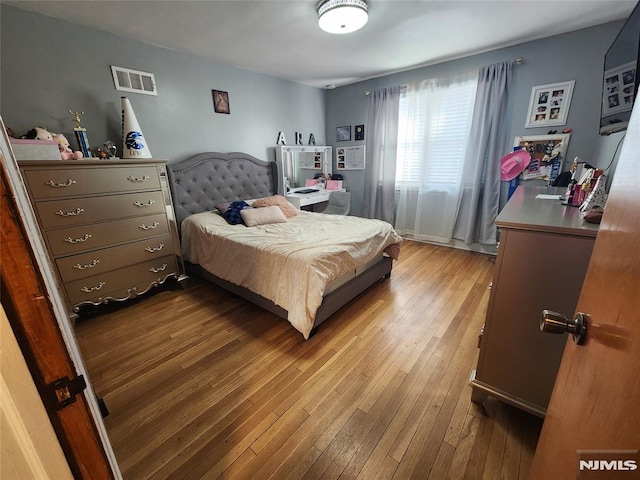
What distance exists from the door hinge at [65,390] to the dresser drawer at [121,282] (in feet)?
7.20

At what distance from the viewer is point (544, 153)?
2.92 m

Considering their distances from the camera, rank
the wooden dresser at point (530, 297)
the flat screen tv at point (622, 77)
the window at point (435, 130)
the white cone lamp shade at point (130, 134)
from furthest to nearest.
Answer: the window at point (435, 130)
the white cone lamp shade at point (130, 134)
the flat screen tv at point (622, 77)
the wooden dresser at point (530, 297)

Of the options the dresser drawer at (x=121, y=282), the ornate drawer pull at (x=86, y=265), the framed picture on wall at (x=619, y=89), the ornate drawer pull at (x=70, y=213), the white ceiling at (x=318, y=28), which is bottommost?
the dresser drawer at (x=121, y=282)

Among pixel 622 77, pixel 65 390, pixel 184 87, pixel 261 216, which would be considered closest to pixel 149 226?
pixel 261 216

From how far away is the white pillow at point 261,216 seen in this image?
278 cm

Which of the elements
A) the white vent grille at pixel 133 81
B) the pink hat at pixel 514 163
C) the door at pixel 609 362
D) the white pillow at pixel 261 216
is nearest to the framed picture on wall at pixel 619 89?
the pink hat at pixel 514 163

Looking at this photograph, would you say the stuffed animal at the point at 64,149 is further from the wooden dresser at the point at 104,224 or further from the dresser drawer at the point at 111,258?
the dresser drawer at the point at 111,258

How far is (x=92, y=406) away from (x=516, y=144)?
13.4 ft

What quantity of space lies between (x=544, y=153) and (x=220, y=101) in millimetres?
3894

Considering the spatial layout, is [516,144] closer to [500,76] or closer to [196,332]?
[500,76]

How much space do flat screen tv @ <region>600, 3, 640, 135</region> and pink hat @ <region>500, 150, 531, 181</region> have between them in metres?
1.13

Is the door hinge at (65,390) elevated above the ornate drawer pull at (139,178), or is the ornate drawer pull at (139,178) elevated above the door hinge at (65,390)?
the ornate drawer pull at (139,178)

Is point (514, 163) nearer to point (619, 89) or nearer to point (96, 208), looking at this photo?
point (619, 89)

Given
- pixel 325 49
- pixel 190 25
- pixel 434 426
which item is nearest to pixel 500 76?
pixel 325 49
